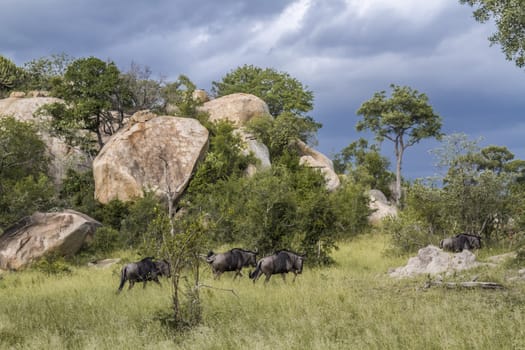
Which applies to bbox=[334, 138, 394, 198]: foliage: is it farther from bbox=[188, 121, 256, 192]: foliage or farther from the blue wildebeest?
the blue wildebeest

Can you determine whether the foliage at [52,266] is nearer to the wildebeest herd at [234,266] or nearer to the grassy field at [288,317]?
the grassy field at [288,317]

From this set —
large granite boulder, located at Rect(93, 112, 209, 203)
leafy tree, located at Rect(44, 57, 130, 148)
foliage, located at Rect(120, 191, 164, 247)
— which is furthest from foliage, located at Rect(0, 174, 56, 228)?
leafy tree, located at Rect(44, 57, 130, 148)

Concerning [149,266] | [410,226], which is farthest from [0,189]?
[410,226]

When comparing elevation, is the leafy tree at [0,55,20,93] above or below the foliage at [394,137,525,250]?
above

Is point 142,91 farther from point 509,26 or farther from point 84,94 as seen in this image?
point 509,26

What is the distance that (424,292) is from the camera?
42.5 ft

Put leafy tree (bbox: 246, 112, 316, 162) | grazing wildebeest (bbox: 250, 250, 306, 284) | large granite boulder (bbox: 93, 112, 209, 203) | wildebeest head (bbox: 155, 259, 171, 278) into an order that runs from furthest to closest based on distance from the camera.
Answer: leafy tree (bbox: 246, 112, 316, 162) < large granite boulder (bbox: 93, 112, 209, 203) < wildebeest head (bbox: 155, 259, 171, 278) < grazing wildebeest (bbox: 250, 250, 306, 284)

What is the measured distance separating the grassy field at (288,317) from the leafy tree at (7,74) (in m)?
42.1

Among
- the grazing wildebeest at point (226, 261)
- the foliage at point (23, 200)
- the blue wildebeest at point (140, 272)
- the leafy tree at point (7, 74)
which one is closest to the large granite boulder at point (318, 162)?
the foliage at point (23, 200)

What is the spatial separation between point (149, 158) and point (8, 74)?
28.2 metres

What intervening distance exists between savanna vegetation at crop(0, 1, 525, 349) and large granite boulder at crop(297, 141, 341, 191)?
94 cm

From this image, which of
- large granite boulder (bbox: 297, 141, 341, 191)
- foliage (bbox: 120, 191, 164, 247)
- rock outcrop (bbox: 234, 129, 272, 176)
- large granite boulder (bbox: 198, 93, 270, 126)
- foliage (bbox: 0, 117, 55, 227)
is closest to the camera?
foliage (bbox: 0, 117, 55, 227)

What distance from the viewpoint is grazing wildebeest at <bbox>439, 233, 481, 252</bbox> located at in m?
21.3

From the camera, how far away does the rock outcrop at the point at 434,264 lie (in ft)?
54.4
